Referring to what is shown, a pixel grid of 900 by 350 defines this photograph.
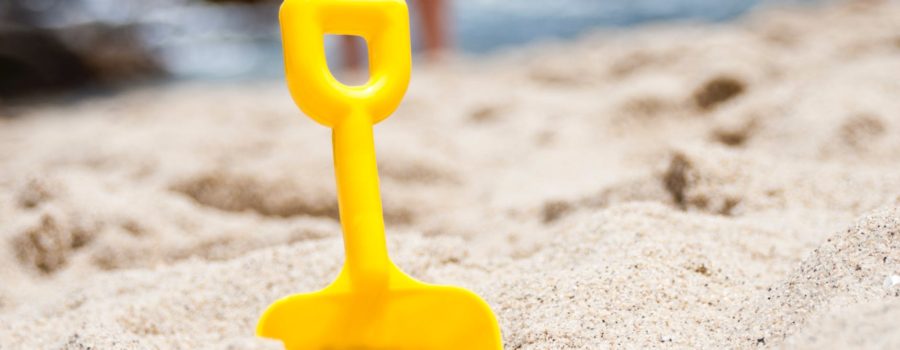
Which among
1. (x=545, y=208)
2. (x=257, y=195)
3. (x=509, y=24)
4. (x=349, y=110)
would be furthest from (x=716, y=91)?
(x=509, y=24)

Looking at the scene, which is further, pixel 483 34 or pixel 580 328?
pixel 483 34

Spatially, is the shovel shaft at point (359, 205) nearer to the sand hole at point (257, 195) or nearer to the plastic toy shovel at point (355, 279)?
the plastic toy shovel at point (355, 279)

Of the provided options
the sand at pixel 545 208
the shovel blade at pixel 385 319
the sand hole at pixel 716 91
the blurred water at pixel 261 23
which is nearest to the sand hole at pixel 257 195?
the sand at pixel 545 208

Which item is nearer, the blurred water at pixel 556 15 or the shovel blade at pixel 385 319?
the shovel blade at pixel 385 319

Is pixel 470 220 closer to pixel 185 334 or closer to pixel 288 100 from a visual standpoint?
pixel 185 334

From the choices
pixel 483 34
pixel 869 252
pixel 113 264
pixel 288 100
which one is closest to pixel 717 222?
pixel 869 252

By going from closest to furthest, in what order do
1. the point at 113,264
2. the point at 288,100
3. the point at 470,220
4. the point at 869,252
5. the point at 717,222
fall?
1. the point at 869,252
2. the point at 717,222
3. the point at 113,264
4. the point at 470,220
5. the point at 288,100

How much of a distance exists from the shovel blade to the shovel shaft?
28mm

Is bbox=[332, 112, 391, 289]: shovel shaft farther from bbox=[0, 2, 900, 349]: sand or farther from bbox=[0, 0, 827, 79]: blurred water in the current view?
bbox=[0, 0, 827, 79]: blurred water

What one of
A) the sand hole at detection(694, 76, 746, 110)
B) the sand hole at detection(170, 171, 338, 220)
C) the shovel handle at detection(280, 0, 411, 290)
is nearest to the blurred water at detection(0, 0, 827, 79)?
the sand hole at detection(694, 76, 746, 110)

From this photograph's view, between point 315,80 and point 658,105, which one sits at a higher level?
point 315,80

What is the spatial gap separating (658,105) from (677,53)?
0.56 meters

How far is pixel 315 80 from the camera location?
0.71m

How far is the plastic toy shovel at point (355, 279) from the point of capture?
0.70 meters
